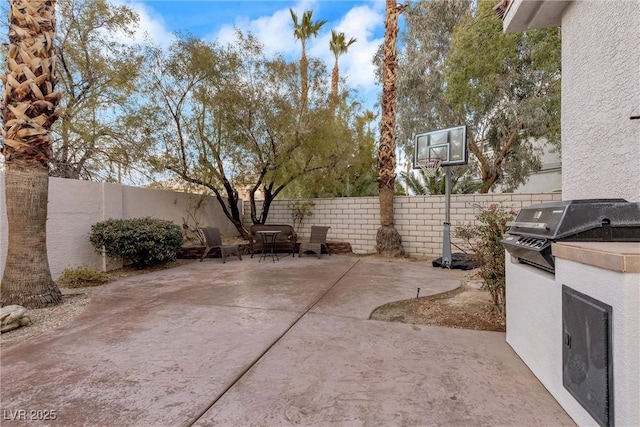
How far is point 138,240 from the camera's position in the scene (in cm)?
654

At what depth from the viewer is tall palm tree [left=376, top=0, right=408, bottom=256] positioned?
8808 mm

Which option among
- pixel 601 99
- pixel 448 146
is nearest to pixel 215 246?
pixel 448 146

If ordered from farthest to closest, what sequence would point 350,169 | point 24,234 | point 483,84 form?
1. point 350,169
2. point 483,84
3. point 24,234

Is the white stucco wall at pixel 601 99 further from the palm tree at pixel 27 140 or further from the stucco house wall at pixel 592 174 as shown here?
the palm tree at pixel 27 140

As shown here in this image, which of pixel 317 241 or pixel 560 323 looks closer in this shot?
pixel 560 323

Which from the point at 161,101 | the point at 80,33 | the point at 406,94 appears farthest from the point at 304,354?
the point at 406,94

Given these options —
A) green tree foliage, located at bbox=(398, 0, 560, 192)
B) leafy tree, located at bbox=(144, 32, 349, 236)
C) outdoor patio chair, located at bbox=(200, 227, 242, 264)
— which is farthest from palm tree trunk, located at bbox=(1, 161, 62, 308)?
green tree foliage, located at bbox=(398, 0, 560, 192)

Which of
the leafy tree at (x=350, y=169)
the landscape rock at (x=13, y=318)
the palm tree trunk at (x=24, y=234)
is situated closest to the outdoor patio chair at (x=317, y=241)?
the leafy tree at (x=350, y=169)

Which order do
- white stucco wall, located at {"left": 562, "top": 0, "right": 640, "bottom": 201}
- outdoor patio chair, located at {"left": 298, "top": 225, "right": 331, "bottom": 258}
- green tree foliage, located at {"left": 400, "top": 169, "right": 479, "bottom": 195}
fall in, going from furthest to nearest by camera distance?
1. green tree foliage, located at {"left": 400, "top": 169, "right": 479, "bottom": 195}
2. outdoor patio chair, located at {"left": 298, "top": 225, "right": 331, "bottom": 258}
3. white stucco wall, located at {"left": 562, "top": 0, "right": 640, "bottom": 201}

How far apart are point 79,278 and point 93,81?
4.85 m

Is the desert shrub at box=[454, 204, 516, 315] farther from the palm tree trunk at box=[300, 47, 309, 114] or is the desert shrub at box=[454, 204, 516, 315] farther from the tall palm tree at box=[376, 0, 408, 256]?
the palm tree trunk at box=[300, 47, 309, 114]

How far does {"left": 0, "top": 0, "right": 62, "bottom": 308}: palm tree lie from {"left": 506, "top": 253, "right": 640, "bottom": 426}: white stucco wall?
18.9ft

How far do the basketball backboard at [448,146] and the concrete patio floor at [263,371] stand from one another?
15.7ft

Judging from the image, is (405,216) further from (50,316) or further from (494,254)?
(50,316)
